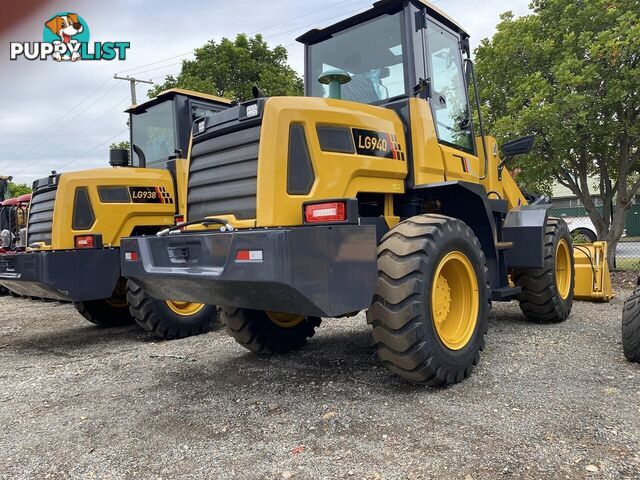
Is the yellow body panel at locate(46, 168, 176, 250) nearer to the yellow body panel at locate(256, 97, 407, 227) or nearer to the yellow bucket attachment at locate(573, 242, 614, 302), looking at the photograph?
the yellow body panel at locate(256, 97, 407, 227)

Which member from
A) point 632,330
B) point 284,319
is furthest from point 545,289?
point 284,319

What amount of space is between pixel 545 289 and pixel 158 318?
4418 mm

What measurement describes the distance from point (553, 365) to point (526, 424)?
4.37ft

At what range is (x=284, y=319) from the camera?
482 cm

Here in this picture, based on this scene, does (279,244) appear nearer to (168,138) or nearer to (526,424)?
(526,424)

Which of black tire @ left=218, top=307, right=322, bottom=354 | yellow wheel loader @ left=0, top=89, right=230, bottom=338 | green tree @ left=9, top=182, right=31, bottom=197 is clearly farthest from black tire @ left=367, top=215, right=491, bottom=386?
green tree @ left=9, top=182, right=31, bottom=197

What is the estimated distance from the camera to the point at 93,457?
9.34 ft

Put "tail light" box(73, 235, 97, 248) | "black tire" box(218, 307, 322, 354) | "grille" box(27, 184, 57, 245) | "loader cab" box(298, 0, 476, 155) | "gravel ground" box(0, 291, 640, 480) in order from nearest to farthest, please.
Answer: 1. "gravel ground" box(0, 291, 640, 480)
2. "loader cab" box(298, 0, 476, 155)
3. "black tire" box(218, 307, 322, 354)
4. "tail light" box(73, 235, 97, 248)
5. "grille" box(27, 184, 57, 245)

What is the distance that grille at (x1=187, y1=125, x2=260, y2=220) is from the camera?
3.44 meters

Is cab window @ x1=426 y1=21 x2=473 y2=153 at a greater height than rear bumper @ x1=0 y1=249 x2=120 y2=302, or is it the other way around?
cab window @ x1=426 y1=21 x2=473 y2=153

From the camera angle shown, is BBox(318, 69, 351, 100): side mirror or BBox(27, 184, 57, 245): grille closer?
BBox(318, 69, 351, 100): side mirror

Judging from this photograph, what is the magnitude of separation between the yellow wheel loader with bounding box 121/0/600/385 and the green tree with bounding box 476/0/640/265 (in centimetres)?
512

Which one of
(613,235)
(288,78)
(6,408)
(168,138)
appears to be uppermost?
(288,78)

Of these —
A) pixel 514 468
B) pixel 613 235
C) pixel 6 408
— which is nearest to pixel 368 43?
pixel 514 468
